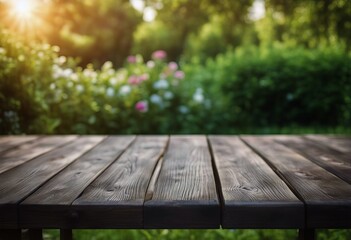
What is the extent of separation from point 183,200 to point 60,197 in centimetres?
36

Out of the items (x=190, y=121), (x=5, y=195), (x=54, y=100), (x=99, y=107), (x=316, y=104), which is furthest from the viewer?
(x=316, y=104)

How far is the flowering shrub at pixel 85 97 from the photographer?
123 inches

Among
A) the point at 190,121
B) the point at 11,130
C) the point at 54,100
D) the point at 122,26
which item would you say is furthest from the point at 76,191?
the point at 122,26

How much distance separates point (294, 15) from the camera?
34.8 feet

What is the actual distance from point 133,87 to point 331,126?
334 centimetres

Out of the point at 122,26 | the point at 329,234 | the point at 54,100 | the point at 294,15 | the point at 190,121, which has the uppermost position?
the point at 122,26

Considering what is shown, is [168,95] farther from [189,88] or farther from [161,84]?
[189,88]

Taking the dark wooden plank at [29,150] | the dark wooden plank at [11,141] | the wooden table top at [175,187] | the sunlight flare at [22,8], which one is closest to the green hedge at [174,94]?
the dark wooden plank at [11,141]

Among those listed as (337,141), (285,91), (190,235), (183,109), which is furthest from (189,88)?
(337,141)

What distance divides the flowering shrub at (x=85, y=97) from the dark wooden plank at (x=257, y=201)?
2031 millimetres

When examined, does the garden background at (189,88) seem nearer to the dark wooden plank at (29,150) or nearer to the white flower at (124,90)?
the white flower at (124,90)

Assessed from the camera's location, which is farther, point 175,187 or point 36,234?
point 36,234

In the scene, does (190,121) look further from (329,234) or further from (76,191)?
(76,191)

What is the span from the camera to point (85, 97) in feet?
14.6
